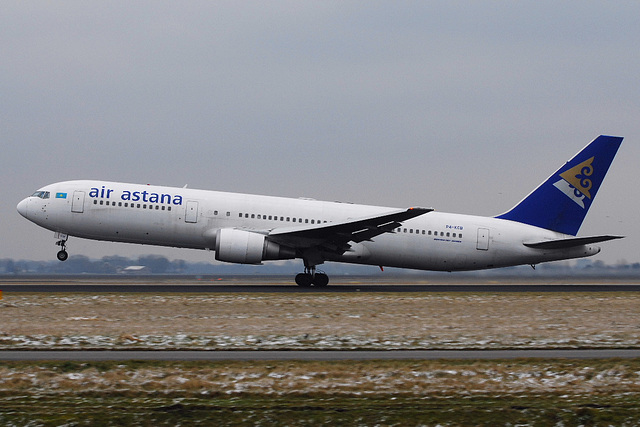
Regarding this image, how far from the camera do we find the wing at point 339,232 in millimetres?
32438

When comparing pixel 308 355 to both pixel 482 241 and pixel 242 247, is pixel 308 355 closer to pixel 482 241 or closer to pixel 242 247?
pixel 242 247

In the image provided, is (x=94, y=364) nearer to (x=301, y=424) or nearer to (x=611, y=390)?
(x=301, y=424)

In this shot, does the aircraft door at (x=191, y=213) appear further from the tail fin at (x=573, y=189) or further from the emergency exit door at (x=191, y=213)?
the tail fin at (x=573, y=189)

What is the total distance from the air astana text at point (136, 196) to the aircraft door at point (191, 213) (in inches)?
18.5

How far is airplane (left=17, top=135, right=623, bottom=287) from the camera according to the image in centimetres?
3350

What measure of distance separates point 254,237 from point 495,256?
12.6 metres

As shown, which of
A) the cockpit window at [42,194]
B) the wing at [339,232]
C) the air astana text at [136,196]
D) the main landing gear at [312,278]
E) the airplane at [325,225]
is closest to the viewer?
the wing at [339,232]

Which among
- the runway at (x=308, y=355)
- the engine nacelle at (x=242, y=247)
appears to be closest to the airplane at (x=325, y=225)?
the engine nacelle at (x=242, y=247)

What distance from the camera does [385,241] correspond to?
35.4m

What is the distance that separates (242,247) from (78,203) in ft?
26.3

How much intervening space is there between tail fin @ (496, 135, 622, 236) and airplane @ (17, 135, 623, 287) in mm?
52

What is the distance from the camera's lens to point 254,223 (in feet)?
114

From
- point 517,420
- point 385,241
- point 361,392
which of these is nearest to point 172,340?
point 361,392

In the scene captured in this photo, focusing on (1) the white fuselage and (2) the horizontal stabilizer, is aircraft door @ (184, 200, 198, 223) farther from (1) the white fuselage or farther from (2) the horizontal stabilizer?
(2) the horizontal stabilizer
